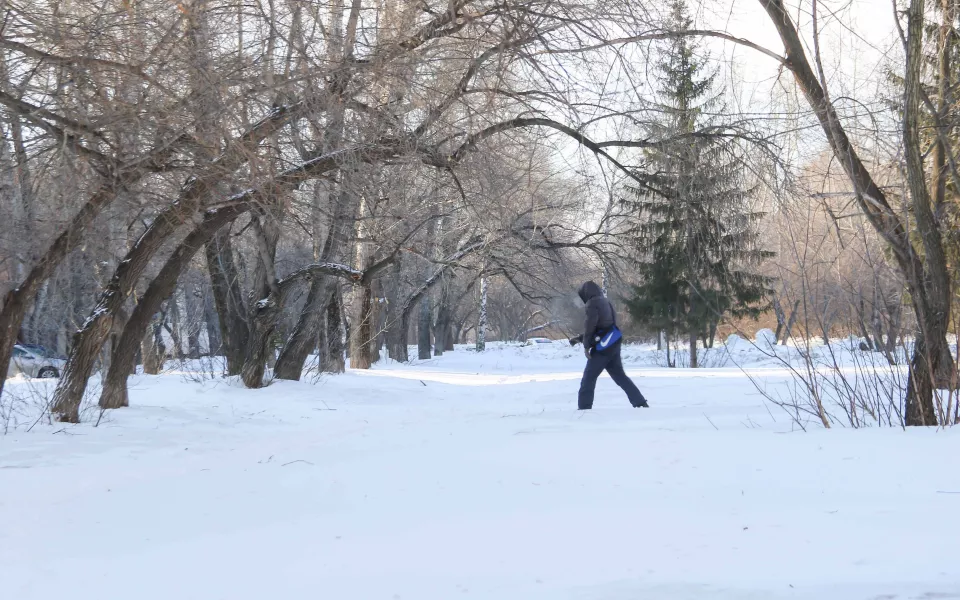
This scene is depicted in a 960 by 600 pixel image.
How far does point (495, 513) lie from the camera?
436cm

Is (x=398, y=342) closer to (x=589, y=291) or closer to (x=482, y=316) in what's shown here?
(x=482, y=316)

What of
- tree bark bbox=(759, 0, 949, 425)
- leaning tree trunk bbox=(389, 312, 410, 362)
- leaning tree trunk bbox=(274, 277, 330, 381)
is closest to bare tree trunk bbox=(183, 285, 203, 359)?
leaning tree trunk bbox=(389, 312, 410, 362)

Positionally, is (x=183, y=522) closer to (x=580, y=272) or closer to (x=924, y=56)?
(x=924, y=56)

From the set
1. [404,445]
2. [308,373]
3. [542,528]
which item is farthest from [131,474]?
[308,373]

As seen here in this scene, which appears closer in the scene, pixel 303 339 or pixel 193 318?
pixel 303 339

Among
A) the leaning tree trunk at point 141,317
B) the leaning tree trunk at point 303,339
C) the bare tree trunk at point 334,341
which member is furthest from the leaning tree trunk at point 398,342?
the leaning tree trunk at point 141,317

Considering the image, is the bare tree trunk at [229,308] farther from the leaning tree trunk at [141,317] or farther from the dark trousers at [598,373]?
the dark trousers at [598,373]

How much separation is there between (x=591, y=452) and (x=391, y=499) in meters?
1.62

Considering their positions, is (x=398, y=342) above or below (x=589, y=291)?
below

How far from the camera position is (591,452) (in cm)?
578

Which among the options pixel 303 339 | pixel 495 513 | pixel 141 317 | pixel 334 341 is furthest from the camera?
pixel 334 341

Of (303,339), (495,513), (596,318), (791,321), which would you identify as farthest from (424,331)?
(495,513)

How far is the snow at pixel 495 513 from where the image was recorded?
131 inches

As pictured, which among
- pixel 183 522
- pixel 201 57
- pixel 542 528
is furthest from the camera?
pixel 201 57
